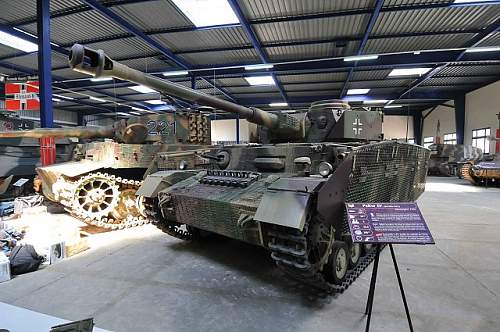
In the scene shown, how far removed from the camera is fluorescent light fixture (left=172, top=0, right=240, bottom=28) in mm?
8164

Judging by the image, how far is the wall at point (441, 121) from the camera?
21.7 metres

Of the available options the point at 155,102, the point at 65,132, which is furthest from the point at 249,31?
the point at 155,102

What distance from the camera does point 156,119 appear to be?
8.48 m

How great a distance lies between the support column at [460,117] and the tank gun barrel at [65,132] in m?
19.6

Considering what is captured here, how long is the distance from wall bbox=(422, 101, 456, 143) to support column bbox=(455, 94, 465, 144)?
6.65ft

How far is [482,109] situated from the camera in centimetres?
1750

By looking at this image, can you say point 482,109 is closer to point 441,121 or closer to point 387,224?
point 441,121

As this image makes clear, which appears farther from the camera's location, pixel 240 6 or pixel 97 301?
pixel 240 6

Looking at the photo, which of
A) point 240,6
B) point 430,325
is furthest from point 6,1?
point 430,325

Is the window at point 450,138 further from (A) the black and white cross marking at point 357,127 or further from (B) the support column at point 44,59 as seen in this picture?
(B) the support column at point 44,59

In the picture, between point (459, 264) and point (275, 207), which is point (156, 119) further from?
point (459, 264)

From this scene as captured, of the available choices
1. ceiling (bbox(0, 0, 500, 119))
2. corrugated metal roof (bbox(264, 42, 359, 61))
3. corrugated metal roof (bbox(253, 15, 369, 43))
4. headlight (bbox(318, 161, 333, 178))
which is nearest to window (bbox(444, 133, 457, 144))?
ceiling (bbox(0, 0, 500, 119))

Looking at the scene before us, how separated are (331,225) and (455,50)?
35.9 ft

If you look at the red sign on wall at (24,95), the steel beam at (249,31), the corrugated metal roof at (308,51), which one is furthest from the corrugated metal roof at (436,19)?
the red sign on wall at (24,95)
